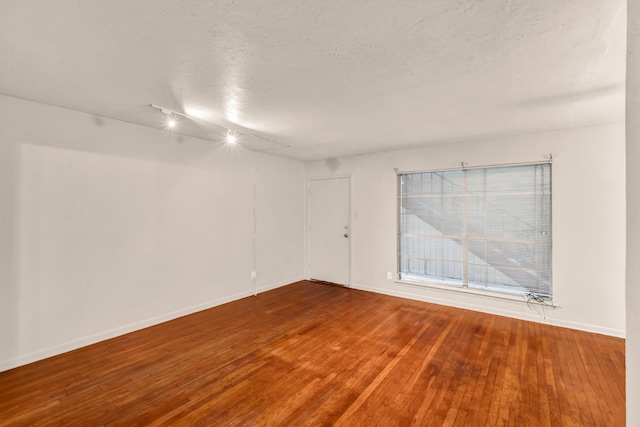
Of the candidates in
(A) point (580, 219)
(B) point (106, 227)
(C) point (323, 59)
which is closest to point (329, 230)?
(B) point (106, 227)

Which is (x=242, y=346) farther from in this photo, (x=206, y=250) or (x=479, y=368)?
(x=479, y=368)

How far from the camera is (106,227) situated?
10.9ft

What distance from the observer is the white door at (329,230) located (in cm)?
569

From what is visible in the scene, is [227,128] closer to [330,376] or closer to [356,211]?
[356,211]

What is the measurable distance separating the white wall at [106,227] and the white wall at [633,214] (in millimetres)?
4200

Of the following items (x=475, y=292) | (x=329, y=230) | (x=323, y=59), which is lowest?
(x=475, y=292)

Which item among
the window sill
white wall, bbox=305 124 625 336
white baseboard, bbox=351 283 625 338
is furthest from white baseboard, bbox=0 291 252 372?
white wall, bbox=305 124 625 336

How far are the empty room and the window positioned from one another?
3cm

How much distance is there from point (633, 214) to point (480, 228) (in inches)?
136

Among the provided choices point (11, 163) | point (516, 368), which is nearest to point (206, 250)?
point (11, 163)

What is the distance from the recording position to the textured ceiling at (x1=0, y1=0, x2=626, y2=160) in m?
1.56

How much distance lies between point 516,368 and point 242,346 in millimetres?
2680

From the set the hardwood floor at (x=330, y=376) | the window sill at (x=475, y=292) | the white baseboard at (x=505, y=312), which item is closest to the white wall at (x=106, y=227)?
the hardwood floor at (x=330, y=376)

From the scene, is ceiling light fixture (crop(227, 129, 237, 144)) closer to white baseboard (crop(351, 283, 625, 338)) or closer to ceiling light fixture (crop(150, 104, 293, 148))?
ceiling light fixture (crop(150, 104, 293, 148))
